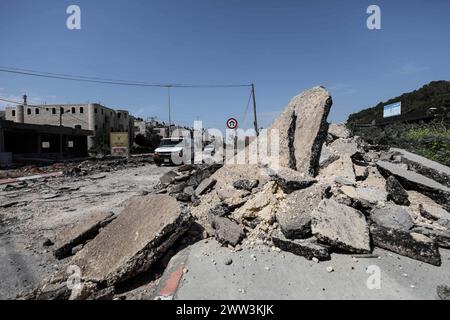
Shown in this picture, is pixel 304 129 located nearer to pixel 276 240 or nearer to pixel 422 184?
pixel 422 184

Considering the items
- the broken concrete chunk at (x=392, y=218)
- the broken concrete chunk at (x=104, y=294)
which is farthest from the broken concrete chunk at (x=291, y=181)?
the broken concrete chunk at (x=104, y=294)

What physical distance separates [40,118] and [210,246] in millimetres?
48721

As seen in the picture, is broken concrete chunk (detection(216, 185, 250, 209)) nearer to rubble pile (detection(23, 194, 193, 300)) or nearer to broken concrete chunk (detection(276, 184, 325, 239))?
broken concrete chunk (detection(276, 184, 325, 239))

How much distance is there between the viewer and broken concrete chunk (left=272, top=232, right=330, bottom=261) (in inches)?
115

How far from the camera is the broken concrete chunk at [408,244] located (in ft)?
9.43

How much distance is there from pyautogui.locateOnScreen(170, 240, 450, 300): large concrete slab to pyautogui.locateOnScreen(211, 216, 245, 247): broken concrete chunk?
9.9 inches

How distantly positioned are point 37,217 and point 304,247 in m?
5.72

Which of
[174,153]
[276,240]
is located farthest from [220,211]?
[174,153]

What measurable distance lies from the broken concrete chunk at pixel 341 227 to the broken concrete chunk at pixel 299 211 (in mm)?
112

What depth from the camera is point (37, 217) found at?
5.78m
